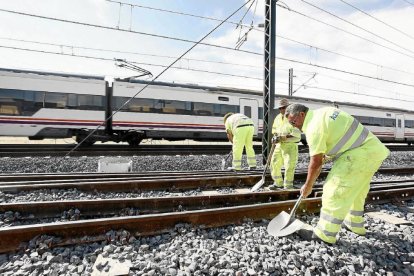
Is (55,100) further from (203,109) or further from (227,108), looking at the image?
(227,108)

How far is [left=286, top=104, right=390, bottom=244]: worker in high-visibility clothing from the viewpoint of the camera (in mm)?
2877

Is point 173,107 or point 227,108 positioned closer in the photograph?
point 173,107

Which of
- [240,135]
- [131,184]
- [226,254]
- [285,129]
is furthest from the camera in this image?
[240,135]

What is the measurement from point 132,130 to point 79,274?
1117cm

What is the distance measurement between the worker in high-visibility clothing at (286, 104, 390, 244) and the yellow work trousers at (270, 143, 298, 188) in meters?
2.39

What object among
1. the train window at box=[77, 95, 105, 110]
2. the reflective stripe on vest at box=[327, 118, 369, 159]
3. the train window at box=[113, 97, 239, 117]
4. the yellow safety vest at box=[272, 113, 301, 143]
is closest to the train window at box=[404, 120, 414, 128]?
the train window at box=[113, 97, 239, 117]

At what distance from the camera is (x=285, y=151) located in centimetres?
557

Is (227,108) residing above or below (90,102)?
above

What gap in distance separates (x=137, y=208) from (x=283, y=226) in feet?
6.46

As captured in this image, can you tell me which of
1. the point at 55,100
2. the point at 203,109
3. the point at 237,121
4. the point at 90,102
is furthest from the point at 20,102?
the point at 237,121

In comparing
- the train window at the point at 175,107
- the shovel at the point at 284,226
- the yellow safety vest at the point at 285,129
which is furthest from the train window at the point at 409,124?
the shovel at the point at 284,226

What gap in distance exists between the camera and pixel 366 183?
3049 mm

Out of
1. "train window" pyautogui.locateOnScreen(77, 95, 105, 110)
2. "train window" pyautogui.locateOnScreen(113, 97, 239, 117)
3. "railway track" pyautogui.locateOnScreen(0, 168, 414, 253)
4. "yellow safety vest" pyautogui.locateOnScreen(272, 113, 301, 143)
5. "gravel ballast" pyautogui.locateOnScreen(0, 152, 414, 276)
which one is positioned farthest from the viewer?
"train window" pyautogui.locateOnScreen(113, 97, 239, 117)

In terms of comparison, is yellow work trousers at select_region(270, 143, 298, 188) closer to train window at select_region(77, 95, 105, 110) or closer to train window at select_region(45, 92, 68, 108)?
train window at select_region(77, 95, 105, 110)
